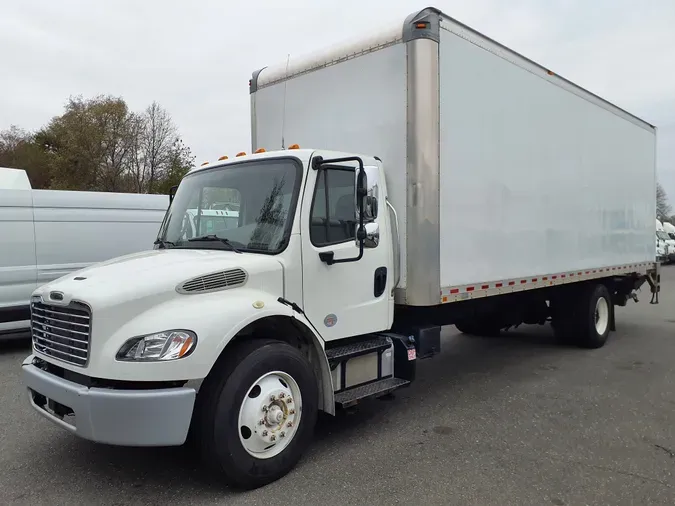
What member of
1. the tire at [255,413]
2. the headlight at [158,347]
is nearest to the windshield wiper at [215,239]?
the tire at [255,413]

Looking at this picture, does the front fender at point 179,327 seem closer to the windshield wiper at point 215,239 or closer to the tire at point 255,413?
the tire at point 255,413

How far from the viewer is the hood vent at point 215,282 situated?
3689 millimetres

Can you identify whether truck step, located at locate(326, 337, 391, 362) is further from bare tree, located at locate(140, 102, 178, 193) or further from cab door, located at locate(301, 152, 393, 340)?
bare tree, located at locate(140, 102, 178, 193)

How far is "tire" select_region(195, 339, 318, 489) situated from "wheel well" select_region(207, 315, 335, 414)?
0.17 metres

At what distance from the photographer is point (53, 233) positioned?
355 inches

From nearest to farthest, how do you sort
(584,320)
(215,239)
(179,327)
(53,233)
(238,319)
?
(179,327) → (238,319) → (215,239) → (584,320) → (53,233)

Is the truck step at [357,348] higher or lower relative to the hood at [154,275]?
lower

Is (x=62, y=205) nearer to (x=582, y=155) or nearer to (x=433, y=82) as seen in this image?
(x=433, y=82)

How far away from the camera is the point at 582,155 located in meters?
7.59

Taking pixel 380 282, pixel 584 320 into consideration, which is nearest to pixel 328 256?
pixel 380 282

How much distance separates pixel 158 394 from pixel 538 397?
14.2 feet

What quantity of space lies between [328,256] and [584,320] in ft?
18.3

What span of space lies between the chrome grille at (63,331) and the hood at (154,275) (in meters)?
0.09

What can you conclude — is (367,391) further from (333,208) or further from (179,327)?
(179,327)
